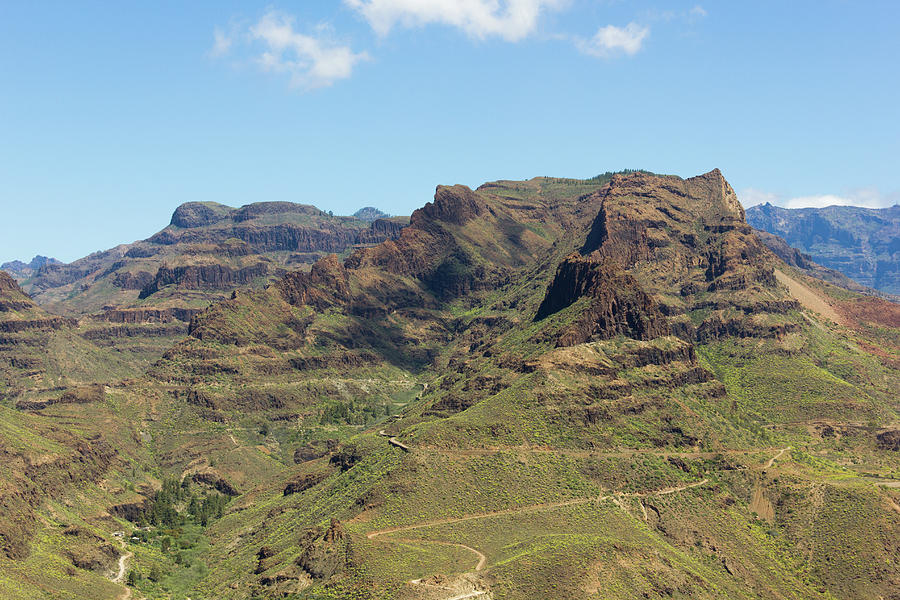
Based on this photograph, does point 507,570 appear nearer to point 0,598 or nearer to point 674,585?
point 674,585

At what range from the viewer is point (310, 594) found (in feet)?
652

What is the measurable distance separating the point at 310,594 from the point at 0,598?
66668 mm

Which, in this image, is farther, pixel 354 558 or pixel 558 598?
pixel 354 558

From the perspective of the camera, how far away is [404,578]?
625 feet

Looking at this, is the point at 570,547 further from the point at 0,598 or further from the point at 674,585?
the point at 0,598

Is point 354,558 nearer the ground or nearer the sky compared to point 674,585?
nearer the sky

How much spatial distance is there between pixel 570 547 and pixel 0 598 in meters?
123

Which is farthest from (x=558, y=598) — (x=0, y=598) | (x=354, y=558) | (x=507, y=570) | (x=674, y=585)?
(x=0, y=598)

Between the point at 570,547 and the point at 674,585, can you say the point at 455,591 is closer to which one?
the point at 570,547

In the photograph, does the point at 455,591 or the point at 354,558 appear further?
the point at 354,558

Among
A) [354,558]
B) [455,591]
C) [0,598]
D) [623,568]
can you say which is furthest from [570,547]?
[0,598]

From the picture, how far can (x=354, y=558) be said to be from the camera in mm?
199750

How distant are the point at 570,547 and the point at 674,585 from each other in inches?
922

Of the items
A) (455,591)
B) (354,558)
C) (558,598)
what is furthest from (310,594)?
(558,598)
